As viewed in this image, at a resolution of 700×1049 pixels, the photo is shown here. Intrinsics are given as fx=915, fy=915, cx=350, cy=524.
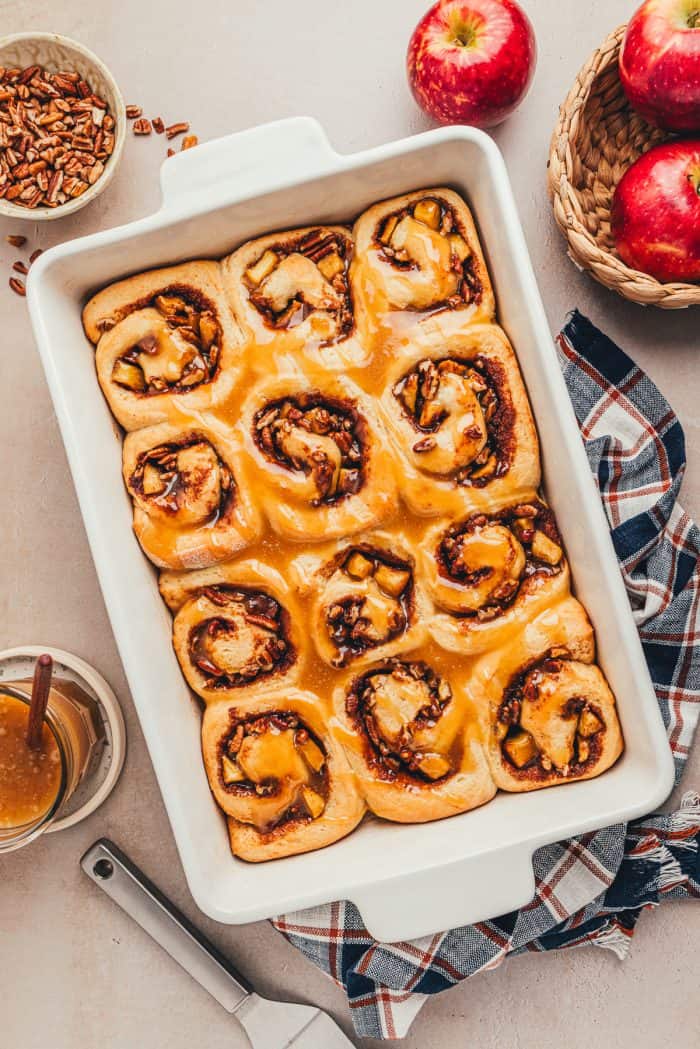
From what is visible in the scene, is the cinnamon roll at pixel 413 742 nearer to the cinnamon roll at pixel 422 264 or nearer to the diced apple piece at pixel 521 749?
the diced apple piece at pixel 521 749

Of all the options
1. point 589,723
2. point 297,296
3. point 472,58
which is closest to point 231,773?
point 589,723

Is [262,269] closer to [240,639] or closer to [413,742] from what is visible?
[240,639]

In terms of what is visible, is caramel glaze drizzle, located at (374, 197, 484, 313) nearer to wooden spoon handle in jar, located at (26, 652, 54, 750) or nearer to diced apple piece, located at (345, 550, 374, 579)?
diced apple piece, located at (345, 550, 374, 579)

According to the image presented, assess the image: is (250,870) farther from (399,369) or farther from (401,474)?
(399,369)

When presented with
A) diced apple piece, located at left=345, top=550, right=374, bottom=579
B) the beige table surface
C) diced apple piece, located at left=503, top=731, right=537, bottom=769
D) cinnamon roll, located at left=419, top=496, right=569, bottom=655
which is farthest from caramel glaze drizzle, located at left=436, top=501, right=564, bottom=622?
the beige table surface

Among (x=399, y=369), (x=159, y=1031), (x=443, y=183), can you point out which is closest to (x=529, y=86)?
(x=443, y=183)

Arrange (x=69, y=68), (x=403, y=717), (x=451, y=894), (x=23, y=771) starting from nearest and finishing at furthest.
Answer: (x=451, y=894)
(x=403, y=717)
(x=23, y=771)
(x=69, y=68)
